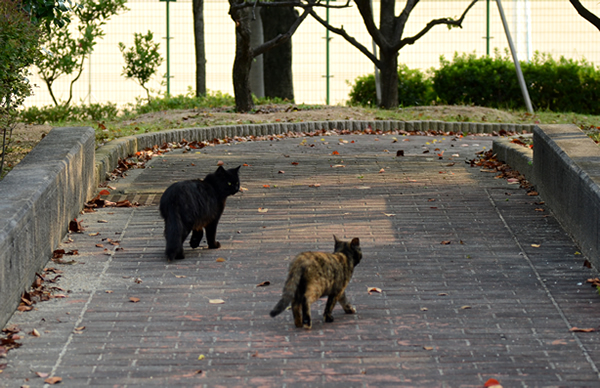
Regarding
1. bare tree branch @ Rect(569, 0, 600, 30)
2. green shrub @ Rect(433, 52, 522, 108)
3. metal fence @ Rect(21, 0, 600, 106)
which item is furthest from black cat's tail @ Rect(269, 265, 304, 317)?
metal fence @ Rect(21, 0, 600, 106)

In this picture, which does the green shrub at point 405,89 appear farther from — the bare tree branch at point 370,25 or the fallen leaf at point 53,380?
the fallen leaf at point 53,380

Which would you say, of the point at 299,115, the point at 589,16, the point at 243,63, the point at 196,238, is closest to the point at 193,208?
the point at 196,238

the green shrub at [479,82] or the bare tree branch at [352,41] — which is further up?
the bare tree branch at [352,41]

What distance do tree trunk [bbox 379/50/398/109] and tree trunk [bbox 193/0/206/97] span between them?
4.16 m

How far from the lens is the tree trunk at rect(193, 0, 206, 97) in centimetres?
1875

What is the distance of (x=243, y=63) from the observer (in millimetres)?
16344

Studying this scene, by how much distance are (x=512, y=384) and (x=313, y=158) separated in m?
7.39

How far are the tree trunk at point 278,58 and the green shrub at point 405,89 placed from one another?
5.51 feet

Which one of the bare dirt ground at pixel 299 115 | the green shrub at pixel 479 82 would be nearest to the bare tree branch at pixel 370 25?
the bare dirt ground at pixel 299 115

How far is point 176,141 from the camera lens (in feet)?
43.9

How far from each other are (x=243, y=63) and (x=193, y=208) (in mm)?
9979

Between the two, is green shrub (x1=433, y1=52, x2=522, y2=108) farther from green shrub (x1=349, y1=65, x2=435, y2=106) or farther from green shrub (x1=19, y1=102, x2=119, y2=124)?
green shrub (x1=19, y1=102, x2=119, y2=124)

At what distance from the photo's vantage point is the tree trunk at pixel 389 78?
18125 mm

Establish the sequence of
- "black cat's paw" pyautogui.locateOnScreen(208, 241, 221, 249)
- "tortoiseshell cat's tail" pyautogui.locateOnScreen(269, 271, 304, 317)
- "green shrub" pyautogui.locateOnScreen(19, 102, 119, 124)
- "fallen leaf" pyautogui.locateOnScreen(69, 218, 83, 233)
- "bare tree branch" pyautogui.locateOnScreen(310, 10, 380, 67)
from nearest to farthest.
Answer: "tortoiseshell cat's tail" pyautogui.locateOnScreen(269, 271, 304, 317) → "black cat's paw" pyautogui.locateOnScreen(208, 241, 221, 249) → "fallen leaf" pyautogui.locateOnScreen(69, 218, 83, 233) → "green shrub" pyautogui.locateOnScreen(19, 102, 119, 124) → "bare tree branch" pyautogui.locateOnScreen(310, 10, 380, 67)
